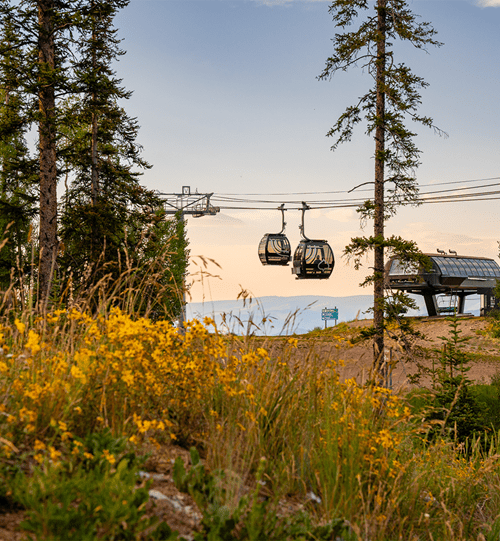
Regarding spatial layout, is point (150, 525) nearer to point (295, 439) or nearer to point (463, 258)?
point (295, 439)

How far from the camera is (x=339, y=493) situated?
304cm

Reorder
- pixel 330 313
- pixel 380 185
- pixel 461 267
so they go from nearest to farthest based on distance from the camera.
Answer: pixel 380 185 < pixel 461 267 < pixel 330 313

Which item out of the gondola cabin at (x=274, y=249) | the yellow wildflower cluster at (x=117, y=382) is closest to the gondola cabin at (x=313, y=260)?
the gondola cabin at (x=274, y=249)

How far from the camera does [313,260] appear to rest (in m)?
17.8

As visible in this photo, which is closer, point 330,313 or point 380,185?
point 380,185

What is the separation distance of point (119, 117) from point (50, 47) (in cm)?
640

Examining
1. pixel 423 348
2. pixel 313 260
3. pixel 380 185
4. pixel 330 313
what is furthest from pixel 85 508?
pixel 330 313

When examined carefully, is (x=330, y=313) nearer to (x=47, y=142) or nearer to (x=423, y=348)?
(x=423, y=348)

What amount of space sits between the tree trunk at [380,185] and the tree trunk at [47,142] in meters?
8.84

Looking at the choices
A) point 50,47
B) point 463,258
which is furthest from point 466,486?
point 463,258

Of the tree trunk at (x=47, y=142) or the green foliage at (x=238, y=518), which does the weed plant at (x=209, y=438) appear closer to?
the green foliage at (x=238, y=518)

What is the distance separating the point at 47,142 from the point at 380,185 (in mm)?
9720

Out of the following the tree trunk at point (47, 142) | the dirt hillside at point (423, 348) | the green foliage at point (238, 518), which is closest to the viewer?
the green foliage at point (238, 518)

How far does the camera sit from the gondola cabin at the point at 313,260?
17.8 m
